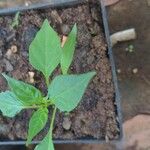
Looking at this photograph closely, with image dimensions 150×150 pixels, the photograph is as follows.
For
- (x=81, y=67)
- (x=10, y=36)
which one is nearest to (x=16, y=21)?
(x=10, y=36)

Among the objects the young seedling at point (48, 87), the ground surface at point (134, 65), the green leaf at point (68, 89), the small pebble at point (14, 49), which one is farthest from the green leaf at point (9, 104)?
the ground surface at point (134, 65)

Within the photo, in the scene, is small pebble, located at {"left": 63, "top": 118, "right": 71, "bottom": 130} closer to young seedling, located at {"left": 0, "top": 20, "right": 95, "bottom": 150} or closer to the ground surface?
young seedling, located at {"left": 0, "top": 20, "right": 95, "bottom": 150}

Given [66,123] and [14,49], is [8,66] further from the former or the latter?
[66,123]

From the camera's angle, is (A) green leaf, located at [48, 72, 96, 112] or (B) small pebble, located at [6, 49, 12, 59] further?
(B) small pebble, located at [6, 49, 12, 59]

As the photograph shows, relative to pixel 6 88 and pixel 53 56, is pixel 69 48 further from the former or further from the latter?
pixel 6 88

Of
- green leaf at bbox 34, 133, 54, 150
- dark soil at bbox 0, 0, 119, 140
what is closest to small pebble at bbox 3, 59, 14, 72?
dark soil at bbox 0, 0, 119, 140

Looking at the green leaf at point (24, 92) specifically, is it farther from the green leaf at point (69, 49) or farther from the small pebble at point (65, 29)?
the small pebble at point (65, 29)
